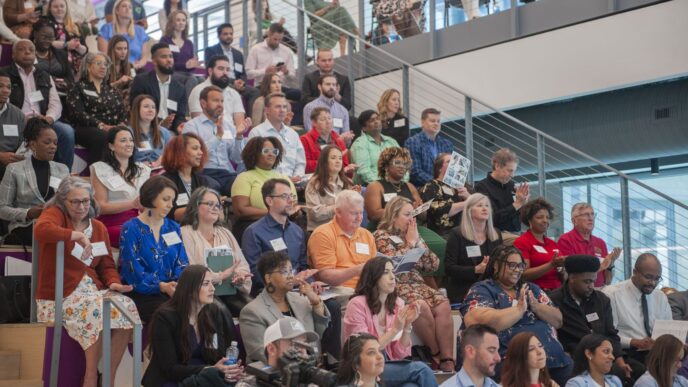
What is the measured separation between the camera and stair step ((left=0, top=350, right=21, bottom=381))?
579 centimetres

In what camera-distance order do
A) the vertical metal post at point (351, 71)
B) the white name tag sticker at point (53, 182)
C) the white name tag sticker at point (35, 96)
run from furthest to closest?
the vertical metal post at point (351, 71) < the white name tag sticker at point (35, 96) < the white name tag sticker at point (53, 182)

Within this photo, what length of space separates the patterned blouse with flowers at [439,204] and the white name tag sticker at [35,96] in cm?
325

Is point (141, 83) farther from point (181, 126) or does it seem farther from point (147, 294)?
point (147, 294)

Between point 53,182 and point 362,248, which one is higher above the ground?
point 53,182

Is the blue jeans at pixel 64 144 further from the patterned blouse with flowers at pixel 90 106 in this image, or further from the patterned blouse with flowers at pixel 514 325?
the patterned blouse with flowers at pixel 514 325

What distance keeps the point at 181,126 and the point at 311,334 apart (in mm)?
4316

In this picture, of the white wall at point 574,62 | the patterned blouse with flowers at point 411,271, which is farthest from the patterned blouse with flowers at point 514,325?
the white wall at point 574,62

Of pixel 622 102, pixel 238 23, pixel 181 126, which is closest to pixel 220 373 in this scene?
pixel 181 126

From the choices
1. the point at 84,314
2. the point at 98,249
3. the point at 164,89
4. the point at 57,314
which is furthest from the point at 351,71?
the point at 57,314

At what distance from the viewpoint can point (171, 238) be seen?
6.11m

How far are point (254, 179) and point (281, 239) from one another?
0.95 metres

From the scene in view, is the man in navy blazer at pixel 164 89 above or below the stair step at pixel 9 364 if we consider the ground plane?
above

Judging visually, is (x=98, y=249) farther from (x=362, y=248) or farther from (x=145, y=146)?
(x=145, y=146)

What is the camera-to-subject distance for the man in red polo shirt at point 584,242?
770 centimetres
